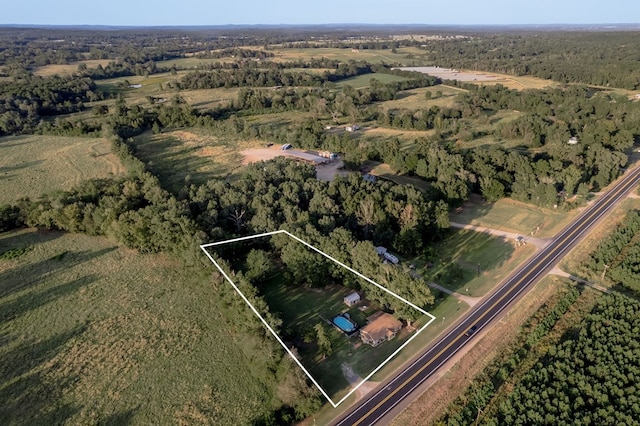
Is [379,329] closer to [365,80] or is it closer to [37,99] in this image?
[37,99]

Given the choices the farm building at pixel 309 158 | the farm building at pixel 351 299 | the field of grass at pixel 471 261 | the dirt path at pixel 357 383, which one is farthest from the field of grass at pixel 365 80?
the dirt path at pixel 357 383

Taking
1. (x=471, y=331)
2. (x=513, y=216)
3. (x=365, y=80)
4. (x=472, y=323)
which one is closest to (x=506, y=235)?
(x=513, y=216)

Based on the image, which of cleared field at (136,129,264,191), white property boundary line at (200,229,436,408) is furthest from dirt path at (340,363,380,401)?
cleared field at (136,129,264,191)

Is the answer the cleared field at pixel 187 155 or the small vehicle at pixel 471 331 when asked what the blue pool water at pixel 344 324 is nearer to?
the small vehicle at pixel 471 331

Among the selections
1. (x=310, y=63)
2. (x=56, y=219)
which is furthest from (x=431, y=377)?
(x=310, y=63)

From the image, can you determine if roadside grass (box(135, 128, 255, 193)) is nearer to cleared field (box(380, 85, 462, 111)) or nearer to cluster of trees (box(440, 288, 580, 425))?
cluster of trees (box(440, 288, 580, 425))
